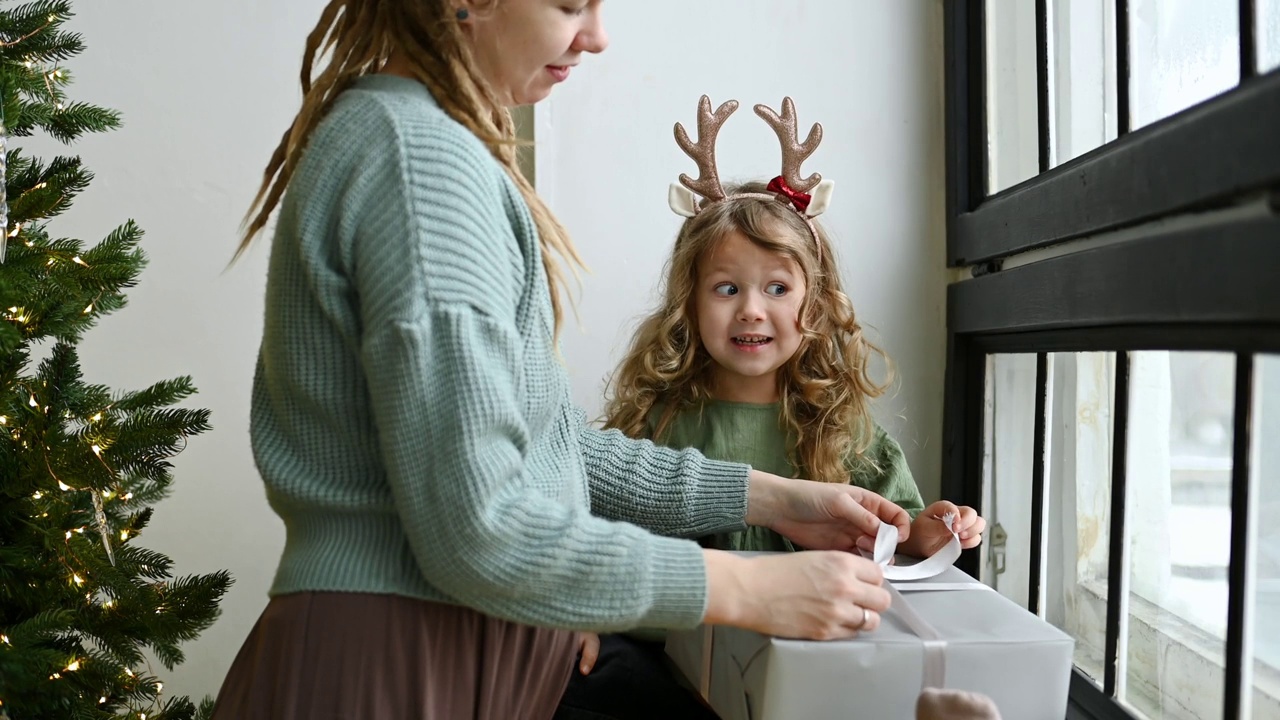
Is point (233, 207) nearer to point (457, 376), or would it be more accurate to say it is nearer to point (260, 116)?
point (260, 116)

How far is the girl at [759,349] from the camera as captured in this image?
1506 millimetres

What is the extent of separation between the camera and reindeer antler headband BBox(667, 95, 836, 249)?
156 cm

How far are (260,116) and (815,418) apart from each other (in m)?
1.17

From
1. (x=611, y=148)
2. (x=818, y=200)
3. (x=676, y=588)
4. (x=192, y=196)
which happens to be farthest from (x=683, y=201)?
(x=192, y=196)

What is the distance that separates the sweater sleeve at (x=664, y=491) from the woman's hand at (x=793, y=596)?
1.14 feet

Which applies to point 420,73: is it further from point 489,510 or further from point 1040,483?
point 1040,483

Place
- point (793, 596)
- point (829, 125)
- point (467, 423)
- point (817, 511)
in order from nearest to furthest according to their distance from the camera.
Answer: point (467, 423) → point (793, 596) → point (817, 511) → point (829, 125)

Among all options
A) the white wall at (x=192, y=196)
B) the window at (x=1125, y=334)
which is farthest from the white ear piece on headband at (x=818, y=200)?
the white wall at (x=192, y=196)

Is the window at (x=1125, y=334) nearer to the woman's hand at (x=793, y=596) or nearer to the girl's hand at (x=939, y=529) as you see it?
the girl's hand at (x=939, y=529)

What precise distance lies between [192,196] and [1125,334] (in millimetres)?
1600

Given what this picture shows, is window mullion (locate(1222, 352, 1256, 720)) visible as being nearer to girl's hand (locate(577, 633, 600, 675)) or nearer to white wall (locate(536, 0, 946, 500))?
girl's hand (locate(577, 633, 600, 675))

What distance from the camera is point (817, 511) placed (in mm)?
1262

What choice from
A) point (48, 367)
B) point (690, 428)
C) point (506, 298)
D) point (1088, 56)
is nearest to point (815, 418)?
point (690, 428)

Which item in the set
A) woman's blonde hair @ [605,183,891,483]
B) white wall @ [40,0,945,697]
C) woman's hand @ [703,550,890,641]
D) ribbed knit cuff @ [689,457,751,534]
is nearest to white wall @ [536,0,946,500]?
white wall @ [40,0,945,697]
